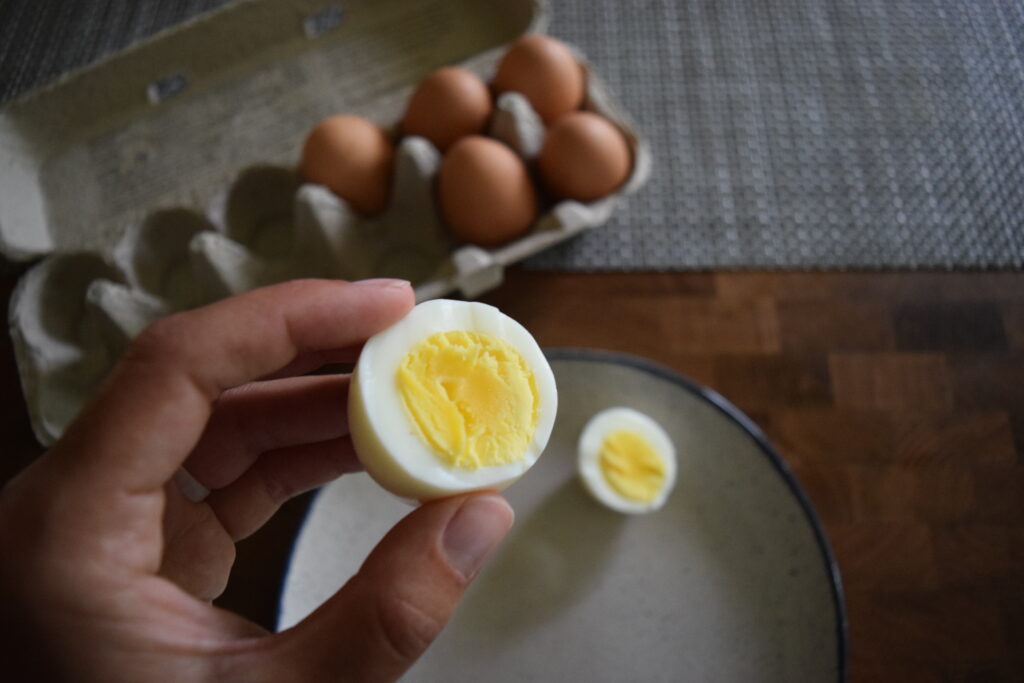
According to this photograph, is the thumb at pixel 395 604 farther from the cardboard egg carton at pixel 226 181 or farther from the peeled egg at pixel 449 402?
the cardboard egg carton at pixel 226 181

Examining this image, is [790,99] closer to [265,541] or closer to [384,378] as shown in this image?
[384,378]

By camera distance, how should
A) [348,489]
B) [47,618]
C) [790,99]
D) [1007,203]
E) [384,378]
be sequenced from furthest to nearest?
[790,99] → [1007,203] → [348,489] → [384,378] → [47,618]

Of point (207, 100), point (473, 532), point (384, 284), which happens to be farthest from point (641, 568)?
point (207, 100)

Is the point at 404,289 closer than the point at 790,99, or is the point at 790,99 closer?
the point at 404,289

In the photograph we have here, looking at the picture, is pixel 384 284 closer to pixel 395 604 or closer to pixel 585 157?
pixel 395 604

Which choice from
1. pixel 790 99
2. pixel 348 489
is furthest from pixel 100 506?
pixel 790 99

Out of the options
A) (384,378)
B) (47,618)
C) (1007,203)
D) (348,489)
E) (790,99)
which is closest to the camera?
(47,618)
